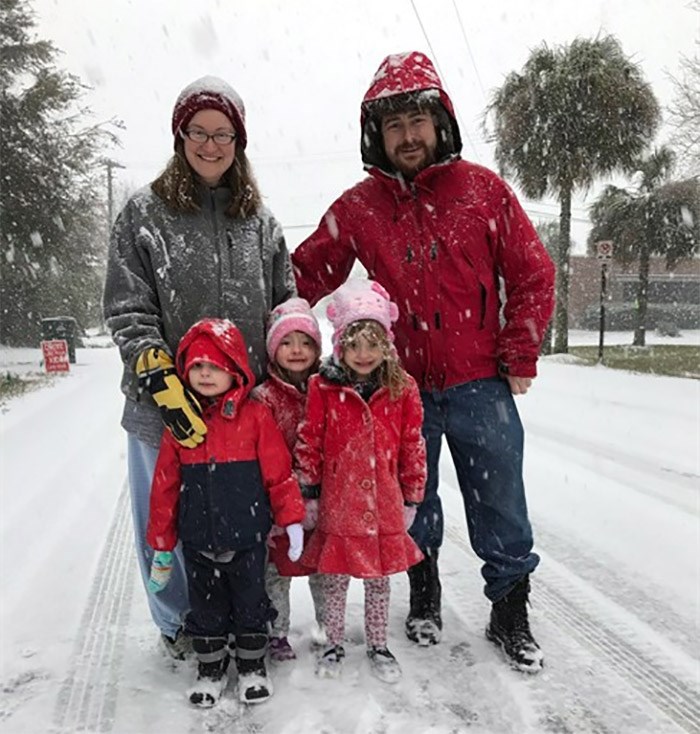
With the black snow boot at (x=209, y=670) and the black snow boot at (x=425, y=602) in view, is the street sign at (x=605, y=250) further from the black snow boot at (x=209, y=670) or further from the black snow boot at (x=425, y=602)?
the black snow boot at (x=209, y=670)

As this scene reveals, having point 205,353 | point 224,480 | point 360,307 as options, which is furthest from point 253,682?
point 360,307

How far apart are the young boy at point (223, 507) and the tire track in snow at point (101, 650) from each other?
34cm

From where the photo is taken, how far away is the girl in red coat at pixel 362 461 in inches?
110

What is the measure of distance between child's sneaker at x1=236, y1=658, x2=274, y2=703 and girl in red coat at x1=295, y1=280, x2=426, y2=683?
0.23 meters

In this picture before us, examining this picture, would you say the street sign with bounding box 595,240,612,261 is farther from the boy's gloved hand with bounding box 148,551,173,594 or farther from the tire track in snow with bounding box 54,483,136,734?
the boy's gloved hand with bounding box 148,551,173,594

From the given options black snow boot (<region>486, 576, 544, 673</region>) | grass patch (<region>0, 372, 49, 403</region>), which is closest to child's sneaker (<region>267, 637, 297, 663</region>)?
black snow boot (<region>486, 576, 544, 673</region>)

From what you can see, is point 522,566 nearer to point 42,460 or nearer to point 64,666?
point 64,666

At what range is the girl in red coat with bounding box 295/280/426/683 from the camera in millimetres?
2797

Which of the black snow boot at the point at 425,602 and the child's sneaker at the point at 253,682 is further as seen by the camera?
the black snow boot at the point at 425,602

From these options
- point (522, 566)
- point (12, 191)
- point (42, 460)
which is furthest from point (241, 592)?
point (12, 191)

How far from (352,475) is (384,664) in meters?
0.75

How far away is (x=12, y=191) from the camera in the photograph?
15.8 metres

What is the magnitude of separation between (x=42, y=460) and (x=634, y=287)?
44.9m

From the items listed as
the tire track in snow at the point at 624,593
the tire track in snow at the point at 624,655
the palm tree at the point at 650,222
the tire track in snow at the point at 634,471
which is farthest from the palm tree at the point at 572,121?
the tire track in snow at the point at 624,655
